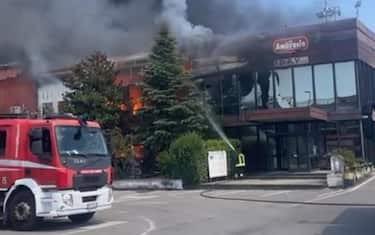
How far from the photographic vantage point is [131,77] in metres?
35.6

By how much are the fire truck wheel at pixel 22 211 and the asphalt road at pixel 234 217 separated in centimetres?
27

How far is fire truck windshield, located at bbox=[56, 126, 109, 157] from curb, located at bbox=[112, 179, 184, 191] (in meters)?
12.6

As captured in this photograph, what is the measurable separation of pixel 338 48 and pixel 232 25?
245 inches

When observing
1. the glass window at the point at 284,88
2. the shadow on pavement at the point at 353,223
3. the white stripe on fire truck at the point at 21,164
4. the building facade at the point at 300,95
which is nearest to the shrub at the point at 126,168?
the building facade at the point at 300,95

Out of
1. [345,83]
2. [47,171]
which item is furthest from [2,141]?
[345,83]

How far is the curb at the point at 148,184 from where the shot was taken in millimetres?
27266

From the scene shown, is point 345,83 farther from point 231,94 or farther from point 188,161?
point 188,161

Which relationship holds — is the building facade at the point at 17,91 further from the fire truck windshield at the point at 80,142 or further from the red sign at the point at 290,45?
the red sign at the point at 290,45

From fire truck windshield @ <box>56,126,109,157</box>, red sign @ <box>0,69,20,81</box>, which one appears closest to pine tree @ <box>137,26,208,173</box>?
red sign @ <box>0,69,20,81</box>

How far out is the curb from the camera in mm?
27266

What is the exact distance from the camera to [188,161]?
27.2 metres

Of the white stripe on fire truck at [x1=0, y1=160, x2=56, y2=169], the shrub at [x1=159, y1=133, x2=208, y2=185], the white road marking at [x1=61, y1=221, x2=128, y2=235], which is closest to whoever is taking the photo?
the white road marking at [x1=61, y1=221, x2=128, y2=235]

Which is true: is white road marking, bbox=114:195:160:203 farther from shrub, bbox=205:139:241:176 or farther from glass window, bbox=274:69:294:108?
glass window, bbox=274:69:294:108

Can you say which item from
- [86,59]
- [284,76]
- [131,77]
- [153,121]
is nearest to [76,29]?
[86,59]
